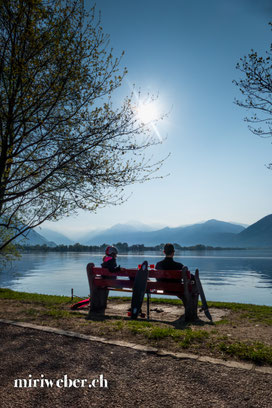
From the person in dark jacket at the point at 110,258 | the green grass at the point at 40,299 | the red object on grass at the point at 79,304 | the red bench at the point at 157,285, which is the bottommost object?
the green grass at the point at 40,299

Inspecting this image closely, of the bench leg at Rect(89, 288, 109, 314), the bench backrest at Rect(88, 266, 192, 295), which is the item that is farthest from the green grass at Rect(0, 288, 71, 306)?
the bench backrest at Rect(88, 266, 192, 295)

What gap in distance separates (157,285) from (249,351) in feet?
15.7

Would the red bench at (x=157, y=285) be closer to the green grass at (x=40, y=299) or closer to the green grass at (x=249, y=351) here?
the green grass at (x=40, y=299)

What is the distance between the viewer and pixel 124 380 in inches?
184

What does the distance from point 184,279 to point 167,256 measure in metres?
1.00

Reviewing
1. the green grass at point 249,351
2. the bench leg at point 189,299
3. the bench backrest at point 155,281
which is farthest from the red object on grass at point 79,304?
the green grass at point 249,351

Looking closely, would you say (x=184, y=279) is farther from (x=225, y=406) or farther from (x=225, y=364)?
(x=225, y=406)

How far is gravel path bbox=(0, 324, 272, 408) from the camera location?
410 centimetres

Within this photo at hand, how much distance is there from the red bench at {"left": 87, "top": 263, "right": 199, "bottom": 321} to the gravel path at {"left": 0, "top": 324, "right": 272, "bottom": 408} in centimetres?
375

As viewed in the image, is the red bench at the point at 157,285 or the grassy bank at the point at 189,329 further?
the red bench at the point at 157,285

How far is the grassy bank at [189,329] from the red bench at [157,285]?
714 millimetres

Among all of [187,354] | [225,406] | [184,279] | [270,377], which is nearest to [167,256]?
[184,279]

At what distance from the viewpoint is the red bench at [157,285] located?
9852 mm

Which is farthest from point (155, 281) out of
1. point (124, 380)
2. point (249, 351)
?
point (124, 380)
